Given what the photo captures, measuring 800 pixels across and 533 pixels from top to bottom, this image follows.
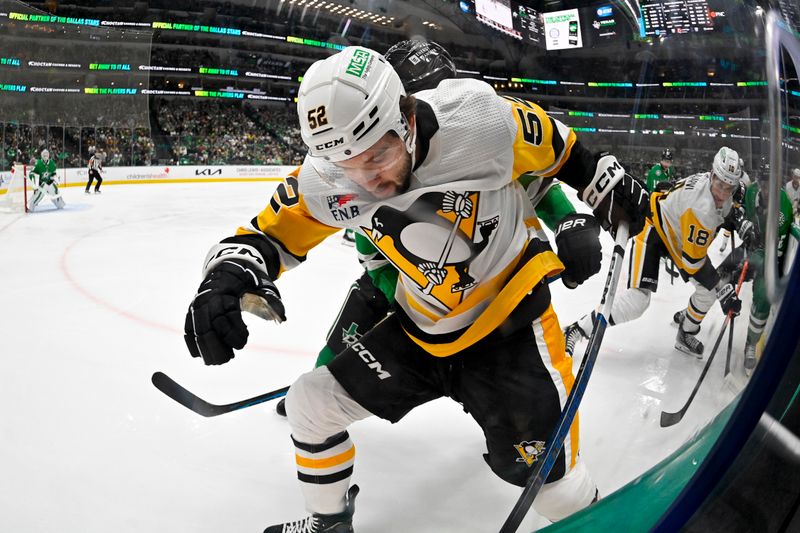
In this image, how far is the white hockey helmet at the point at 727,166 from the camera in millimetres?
548

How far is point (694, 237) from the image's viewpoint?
0.73m

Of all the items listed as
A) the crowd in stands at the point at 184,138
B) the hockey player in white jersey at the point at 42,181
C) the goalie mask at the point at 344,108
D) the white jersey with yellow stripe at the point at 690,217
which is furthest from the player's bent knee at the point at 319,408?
the crowd in stands at the point at 184,138

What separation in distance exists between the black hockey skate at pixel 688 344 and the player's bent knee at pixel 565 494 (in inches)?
14.4

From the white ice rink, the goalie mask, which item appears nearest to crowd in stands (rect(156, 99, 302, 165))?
the white ice rink

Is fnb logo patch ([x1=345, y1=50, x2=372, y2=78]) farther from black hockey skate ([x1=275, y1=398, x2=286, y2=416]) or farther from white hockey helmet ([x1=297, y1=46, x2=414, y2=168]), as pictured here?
black hockey skate ([x1=275, y1=398, x2=286, y2=416])

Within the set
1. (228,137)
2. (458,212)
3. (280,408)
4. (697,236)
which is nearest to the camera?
(697,236)

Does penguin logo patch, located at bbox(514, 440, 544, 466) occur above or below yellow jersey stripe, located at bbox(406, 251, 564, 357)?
below

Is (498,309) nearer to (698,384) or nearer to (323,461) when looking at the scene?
(323,461)

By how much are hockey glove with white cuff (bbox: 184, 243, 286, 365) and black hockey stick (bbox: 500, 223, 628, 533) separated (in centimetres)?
59

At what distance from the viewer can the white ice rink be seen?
861 millimetres

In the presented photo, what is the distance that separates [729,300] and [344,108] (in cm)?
74

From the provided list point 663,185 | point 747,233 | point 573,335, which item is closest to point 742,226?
point 747,233

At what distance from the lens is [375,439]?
2.12 m

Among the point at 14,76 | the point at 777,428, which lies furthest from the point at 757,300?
the point at 14,76
